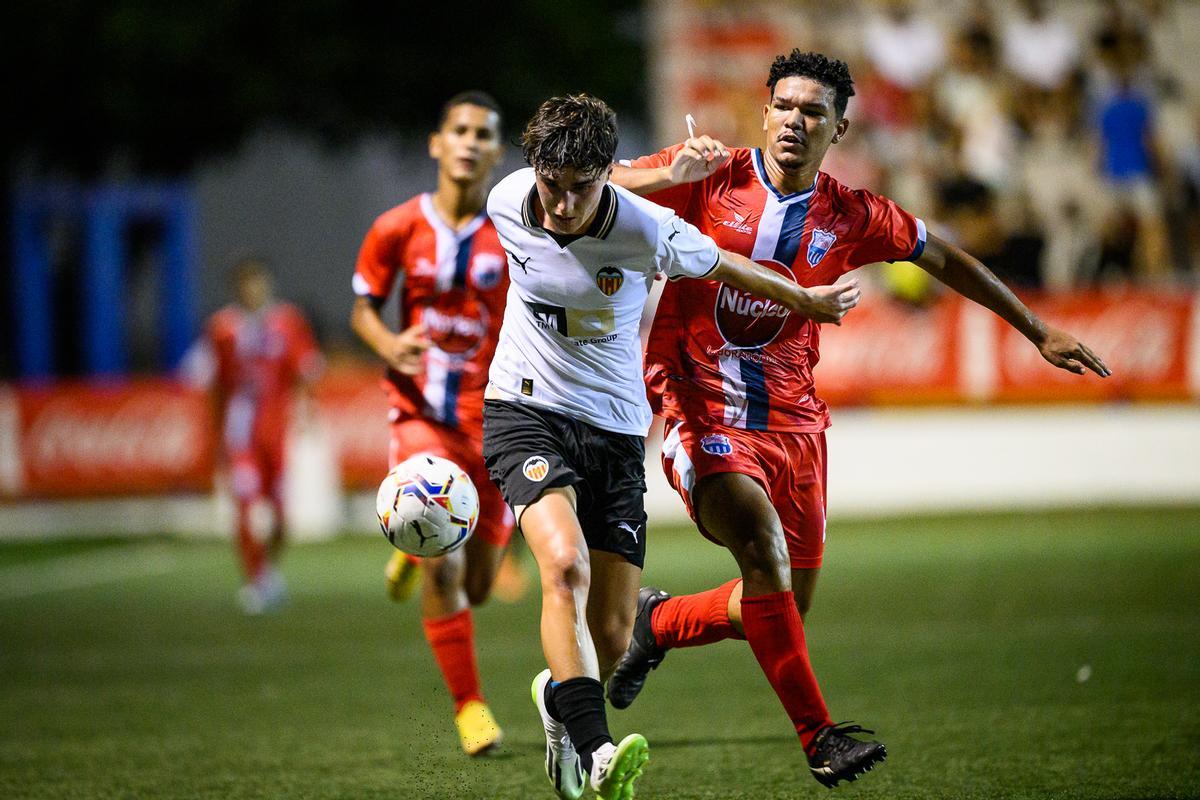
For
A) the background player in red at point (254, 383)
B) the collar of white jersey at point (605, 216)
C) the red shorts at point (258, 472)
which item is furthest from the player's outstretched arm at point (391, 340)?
the red shorts at point (258, 472)

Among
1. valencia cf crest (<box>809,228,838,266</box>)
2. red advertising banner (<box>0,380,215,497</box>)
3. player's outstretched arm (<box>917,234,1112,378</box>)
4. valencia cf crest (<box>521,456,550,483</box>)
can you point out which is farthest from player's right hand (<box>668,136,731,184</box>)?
red advertising banner (<box>0,380,215,497</box>)

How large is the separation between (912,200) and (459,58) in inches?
322

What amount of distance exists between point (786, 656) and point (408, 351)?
193cm

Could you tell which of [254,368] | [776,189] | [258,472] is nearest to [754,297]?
[776,189]

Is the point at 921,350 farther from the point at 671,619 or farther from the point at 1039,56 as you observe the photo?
the point at 671,619

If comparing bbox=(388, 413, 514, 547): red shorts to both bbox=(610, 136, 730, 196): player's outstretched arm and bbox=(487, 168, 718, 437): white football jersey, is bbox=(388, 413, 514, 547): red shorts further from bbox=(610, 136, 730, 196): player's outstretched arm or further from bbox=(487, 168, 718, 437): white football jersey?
bbox=(610, 136, 730, 196): player's outstretched arm

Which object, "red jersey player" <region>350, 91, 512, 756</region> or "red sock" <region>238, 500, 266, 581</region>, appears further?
"red sock" <region>238, 500, 266, 581</region>

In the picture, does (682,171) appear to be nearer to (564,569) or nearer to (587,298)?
(587,298)

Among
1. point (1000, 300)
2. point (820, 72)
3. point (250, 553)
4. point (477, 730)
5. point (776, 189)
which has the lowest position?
point (250, 553)

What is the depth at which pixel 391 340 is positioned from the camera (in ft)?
20.8

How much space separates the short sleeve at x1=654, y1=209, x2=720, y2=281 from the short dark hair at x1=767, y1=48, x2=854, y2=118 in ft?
2.61

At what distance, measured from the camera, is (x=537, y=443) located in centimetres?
524

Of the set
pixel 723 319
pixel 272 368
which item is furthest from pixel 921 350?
pixel 723 319

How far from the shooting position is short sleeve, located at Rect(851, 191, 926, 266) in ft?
18.2
